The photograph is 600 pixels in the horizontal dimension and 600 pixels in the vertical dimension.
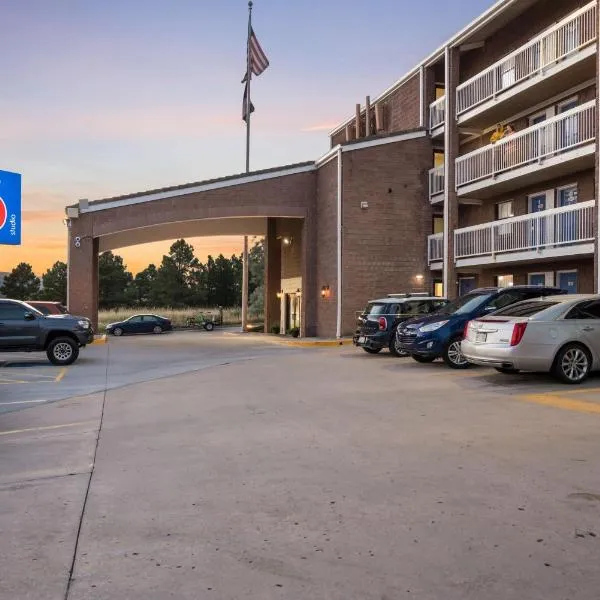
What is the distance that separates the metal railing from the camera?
2770 centimetres

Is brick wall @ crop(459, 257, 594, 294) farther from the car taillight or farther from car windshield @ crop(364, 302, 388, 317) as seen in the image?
the car taillight

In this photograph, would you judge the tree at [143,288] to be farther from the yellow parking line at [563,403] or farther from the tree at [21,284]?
the yellow parking line at [563,403]

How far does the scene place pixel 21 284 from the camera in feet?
279

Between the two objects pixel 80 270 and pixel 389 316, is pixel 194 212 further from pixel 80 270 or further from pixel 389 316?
pixel 389 316

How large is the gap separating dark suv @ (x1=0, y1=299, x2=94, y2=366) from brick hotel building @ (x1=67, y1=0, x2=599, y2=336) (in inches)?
485

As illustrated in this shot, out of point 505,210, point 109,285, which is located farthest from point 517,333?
point 109,285

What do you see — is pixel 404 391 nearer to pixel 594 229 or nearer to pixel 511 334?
pixel 511 334

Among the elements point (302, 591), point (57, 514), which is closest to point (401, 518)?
point (302, 591)

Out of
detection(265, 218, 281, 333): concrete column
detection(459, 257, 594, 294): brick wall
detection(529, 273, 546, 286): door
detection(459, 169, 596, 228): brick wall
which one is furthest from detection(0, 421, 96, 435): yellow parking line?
detection(265, 218, 281, 333): concrete column

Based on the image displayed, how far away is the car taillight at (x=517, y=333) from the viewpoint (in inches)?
451

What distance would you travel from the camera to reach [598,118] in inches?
722

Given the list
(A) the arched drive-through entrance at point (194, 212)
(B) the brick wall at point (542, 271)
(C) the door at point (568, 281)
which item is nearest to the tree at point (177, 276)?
(A) the arched drive-through entrance at point (194, 212)

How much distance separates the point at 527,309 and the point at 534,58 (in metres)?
12.5

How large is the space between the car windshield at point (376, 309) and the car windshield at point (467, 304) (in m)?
2.96
